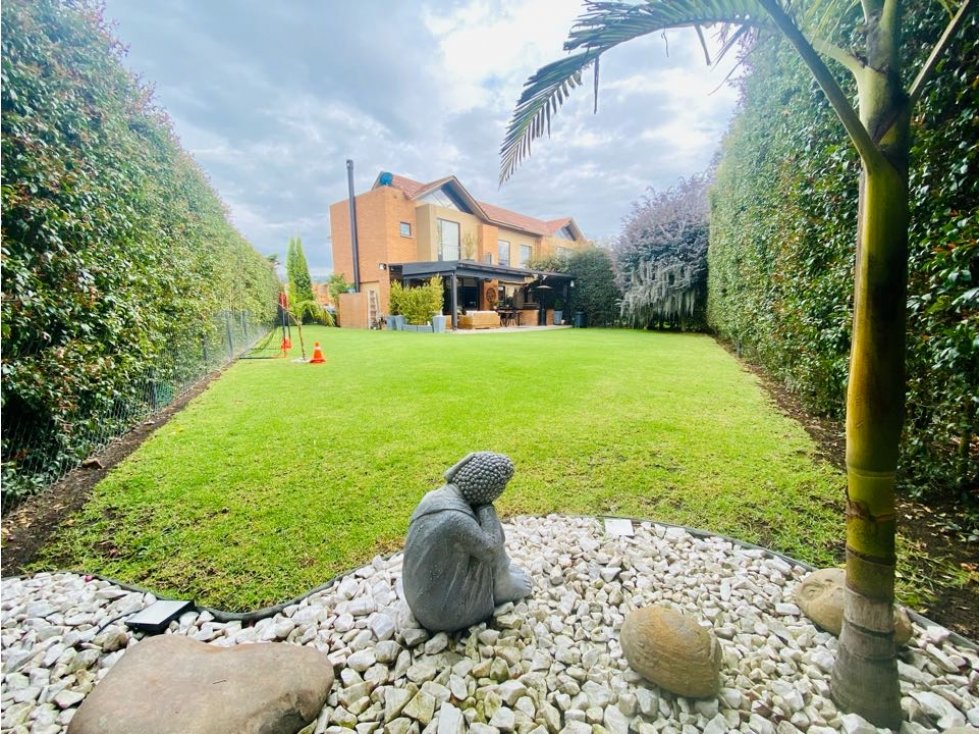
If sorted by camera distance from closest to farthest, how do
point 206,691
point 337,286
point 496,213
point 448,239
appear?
1. point 206,691
2. point 337,286
3. point 448,239
4. point 496,213

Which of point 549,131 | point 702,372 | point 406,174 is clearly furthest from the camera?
point 406,174

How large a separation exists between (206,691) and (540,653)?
1.16 meters

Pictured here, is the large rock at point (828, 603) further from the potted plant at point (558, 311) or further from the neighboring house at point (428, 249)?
the potted plant at point (558, 311)

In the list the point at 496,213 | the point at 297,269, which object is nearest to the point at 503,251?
the point at 496,213

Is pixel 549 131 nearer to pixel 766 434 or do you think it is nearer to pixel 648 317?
pixel 766 434

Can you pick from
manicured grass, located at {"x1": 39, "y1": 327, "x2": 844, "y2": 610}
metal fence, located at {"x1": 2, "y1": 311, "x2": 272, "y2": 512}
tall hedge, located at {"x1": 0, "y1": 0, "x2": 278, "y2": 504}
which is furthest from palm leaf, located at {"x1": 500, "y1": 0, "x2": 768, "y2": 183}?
metal fence, located at {"x1": 2, "y1": 311, "x2": 272, "y2": 512}

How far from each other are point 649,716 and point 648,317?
54.5 feet

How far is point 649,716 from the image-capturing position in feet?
4.51

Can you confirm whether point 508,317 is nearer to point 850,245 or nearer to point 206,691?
point 850,245

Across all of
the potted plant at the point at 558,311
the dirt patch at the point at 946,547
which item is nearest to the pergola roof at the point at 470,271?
the potted plant at the point at 558,311

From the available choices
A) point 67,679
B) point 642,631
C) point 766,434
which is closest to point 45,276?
point 67,679

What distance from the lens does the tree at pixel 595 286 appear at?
19766 mm

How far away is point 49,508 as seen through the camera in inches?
112

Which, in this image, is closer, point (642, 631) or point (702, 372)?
point (642, 631)
